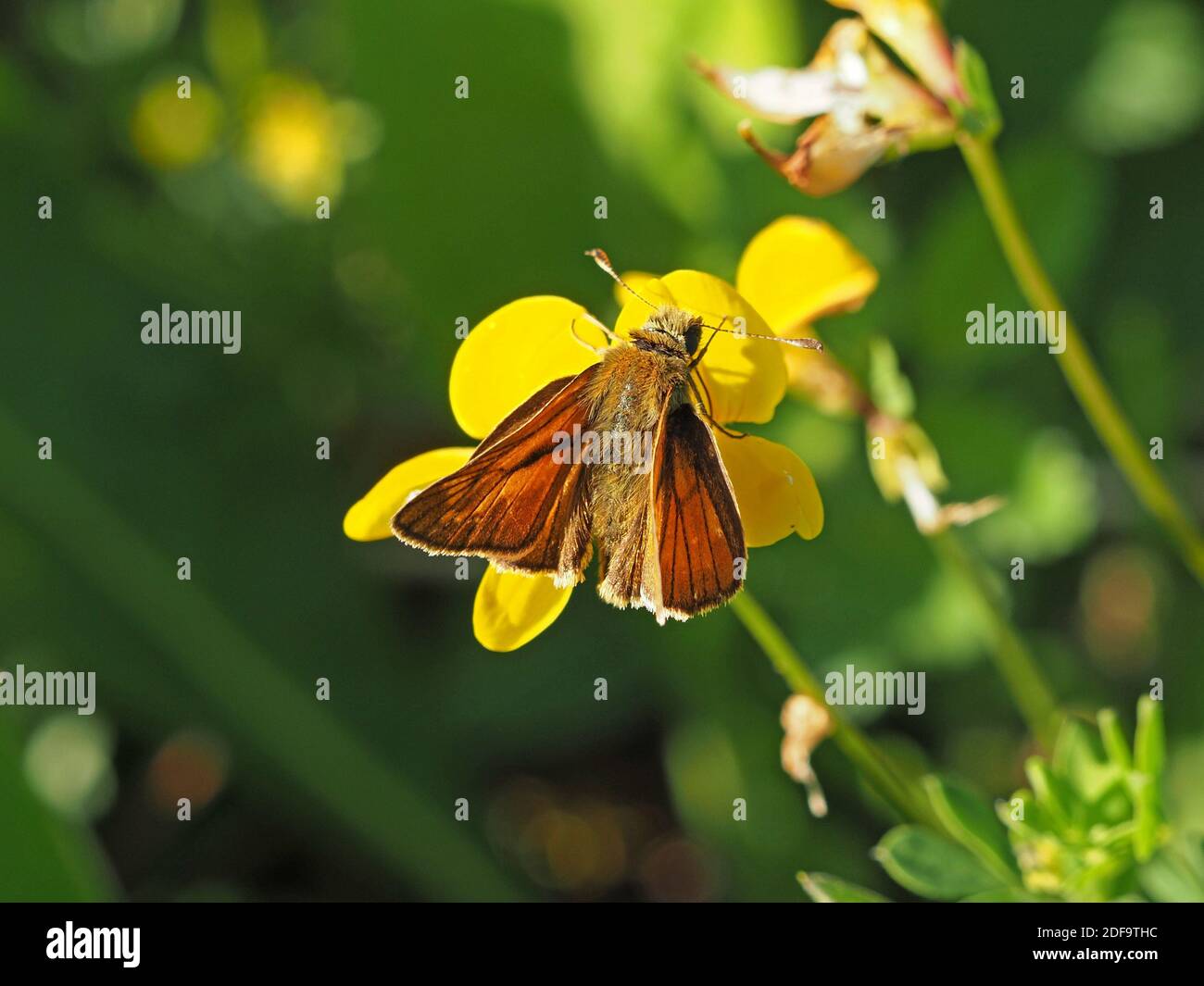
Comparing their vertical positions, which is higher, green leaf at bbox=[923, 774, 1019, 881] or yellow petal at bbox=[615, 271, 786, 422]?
yellow petal at bbox=[615, 271, 786, 422]

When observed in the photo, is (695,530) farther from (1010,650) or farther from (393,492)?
(1010,650)

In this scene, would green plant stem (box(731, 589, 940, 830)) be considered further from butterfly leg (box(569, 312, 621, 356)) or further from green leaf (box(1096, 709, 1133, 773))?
butterfly leg (box(569, 312, 621, 356))

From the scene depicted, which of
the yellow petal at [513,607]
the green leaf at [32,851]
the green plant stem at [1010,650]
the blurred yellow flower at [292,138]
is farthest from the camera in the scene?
the blurred yellow flower at [292,138]

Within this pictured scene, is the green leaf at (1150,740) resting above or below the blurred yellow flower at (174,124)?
below

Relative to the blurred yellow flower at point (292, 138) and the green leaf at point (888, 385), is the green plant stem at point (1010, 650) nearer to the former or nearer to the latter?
the green leaf at point (888, 385)

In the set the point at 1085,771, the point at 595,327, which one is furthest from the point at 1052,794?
the point at 595,327

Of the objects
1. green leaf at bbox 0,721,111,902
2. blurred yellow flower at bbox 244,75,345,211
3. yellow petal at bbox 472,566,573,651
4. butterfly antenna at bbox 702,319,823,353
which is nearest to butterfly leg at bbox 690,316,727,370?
butterfly antenna at bbox 702,319,823,353

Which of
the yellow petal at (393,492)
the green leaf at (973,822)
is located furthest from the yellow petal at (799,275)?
the green leaf at (973,822)
